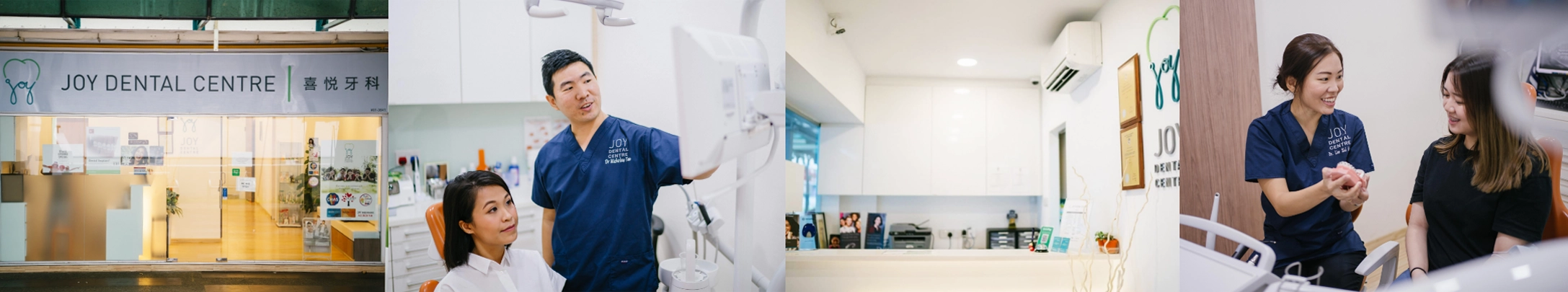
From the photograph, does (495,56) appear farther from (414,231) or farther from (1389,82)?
(1389,82)

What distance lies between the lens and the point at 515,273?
185 cm

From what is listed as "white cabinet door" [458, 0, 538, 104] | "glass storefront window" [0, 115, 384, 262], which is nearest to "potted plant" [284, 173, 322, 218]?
"glass storefront window" [0, 115, 384, 262]

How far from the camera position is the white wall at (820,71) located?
7.14 feet

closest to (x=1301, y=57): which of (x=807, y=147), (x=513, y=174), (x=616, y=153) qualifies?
(x=807, y=147)

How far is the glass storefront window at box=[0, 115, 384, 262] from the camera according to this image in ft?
15.3

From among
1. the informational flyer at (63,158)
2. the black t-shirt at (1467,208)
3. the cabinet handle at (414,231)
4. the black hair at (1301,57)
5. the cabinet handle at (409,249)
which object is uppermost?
the black hair at (1301,57)

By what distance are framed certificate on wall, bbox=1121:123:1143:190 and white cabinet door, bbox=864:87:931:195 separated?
58cm

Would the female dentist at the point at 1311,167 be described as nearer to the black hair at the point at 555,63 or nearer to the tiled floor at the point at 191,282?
the black hair at the point at 555,63

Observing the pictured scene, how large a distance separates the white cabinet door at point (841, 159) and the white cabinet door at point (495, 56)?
40.0 inches

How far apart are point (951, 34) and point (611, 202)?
1189 millimetres

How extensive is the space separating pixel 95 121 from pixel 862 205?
5.40 metres

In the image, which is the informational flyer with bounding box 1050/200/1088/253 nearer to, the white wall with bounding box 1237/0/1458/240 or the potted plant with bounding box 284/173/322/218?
the white wall with bounding box 1237/0/1458/240

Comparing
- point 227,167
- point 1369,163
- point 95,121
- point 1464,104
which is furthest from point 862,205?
point 95,121

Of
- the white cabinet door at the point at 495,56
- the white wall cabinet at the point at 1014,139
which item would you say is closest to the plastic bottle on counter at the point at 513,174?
the white cabinet door at the point at 495,56
